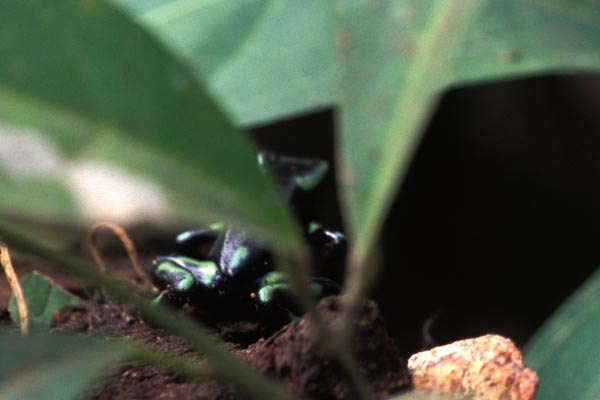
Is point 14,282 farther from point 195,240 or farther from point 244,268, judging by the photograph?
point 195,240

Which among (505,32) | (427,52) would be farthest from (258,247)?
(427,52)

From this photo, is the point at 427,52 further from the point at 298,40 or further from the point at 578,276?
the point at 578,276

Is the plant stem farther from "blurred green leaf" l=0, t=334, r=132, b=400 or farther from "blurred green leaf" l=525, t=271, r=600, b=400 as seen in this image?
"blurred green leaf" l=525, t=271, r=600, b=400

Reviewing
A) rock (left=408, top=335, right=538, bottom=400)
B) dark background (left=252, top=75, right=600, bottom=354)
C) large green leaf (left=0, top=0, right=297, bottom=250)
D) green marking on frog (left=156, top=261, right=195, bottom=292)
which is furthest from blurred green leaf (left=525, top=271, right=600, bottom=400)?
dark background (left=252, top=75, right=600, bottom=354)

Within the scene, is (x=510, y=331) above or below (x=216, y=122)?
below

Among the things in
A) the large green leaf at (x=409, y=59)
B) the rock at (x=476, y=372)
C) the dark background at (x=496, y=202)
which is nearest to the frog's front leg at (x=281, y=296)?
the rock at (x=476, y=372)

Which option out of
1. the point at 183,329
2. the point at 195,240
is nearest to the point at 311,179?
the point at 195,240
